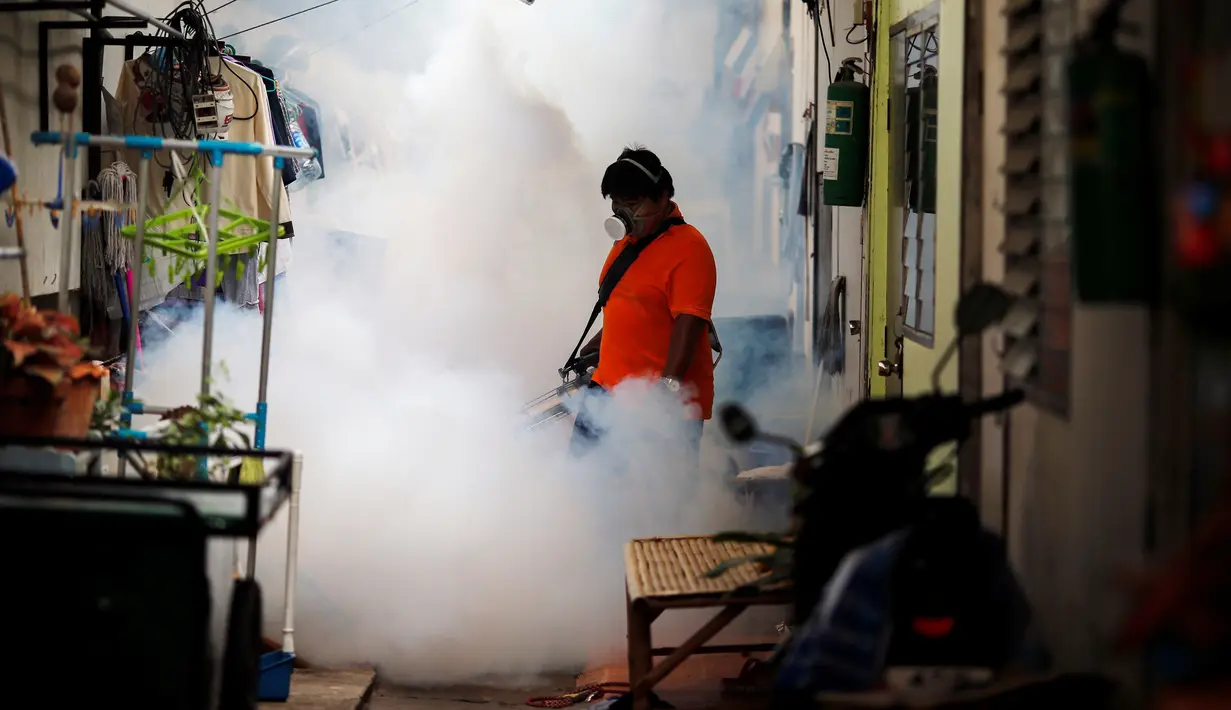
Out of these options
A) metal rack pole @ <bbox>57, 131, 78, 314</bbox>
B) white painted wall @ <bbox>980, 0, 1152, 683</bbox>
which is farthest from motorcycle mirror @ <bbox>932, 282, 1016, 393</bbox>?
metal rack pole @ <bbox>57, 131, 78, 314</bbox>

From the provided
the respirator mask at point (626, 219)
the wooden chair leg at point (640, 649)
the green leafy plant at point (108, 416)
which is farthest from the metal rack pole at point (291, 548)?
the respirator mask at point (626, 219)

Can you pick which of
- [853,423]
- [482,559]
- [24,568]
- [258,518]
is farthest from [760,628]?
[24,568]

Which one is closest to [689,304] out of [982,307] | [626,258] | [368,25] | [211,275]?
[626,258]

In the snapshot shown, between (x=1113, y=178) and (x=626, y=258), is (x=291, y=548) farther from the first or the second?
(x=1113, y=178)

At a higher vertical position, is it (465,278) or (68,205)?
(465,278)

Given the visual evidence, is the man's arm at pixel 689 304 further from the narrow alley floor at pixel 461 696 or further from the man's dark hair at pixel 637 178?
the narrow alley floor at pixel 461 696

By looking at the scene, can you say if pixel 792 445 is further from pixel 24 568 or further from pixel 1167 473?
pixel 24 568

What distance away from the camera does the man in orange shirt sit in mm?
5113

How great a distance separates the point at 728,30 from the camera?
8.05m

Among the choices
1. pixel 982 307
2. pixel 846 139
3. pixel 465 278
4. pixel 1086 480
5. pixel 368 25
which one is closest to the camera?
pixel 1086 480

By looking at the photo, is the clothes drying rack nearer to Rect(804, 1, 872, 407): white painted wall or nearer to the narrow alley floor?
the narrow alley floor

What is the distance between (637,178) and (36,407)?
8.77 feet

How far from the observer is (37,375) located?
3.25 meters

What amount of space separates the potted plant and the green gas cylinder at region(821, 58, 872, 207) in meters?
3.63
